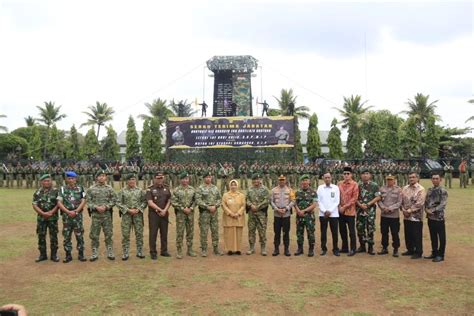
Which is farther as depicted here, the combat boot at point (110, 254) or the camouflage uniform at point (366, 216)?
the camouflage uniform at point (366, 216)

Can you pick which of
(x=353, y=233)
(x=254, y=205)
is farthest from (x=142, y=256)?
(x=353, y=233)

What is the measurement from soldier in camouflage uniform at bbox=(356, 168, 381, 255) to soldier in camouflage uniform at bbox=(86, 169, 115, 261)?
14.0 feet

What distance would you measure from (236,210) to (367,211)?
2298 millimetres

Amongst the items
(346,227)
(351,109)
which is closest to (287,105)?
(351,109)

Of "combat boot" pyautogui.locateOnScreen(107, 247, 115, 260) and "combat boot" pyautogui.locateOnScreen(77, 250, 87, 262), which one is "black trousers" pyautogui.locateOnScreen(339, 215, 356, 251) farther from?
"combat boot" pyautogui.locateOnScreen(77, 250, 87, 262)

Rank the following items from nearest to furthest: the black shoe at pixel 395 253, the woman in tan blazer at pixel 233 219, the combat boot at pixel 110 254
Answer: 1. the combat boot at pixel 110 254
2. the black shoe at pixel 395 253
3. the woman in tan blazer at pixel 233 219

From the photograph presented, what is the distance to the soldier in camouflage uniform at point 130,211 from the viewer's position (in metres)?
7.01

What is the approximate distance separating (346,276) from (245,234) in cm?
366

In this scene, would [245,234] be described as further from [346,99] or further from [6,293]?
[346,99]

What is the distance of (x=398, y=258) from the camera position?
23.0ft

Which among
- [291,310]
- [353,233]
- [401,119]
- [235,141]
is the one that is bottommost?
[291,310]

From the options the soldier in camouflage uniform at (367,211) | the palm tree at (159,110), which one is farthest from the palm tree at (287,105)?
the soldier in camouflage uniform at (367,211)

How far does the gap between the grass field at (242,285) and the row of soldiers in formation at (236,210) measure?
32 centimetres

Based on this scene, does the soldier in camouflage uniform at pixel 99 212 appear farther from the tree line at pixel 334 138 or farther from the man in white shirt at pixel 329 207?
the tree line at pixel 334 138
